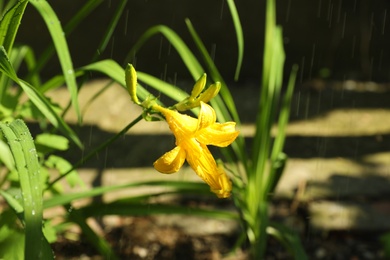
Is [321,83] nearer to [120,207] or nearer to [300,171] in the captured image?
[300,171]

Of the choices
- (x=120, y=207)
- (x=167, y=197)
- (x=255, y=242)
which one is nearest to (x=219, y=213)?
(x=255, y=242)

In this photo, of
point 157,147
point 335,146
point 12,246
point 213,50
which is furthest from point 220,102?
point 213,50

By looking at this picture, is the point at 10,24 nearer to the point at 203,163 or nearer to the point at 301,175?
the point at 203,163

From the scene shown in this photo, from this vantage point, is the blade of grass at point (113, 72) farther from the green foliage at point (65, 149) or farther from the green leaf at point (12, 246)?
the green leaf at point (12, 246)

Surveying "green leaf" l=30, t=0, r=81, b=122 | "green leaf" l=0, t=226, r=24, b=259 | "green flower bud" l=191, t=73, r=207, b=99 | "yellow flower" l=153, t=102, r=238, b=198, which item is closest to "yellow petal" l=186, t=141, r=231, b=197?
"yellow flower" l=153, t=102, r=238, b=198

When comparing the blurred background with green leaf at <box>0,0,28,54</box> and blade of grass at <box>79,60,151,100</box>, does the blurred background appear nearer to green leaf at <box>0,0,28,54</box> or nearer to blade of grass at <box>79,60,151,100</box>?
blade of grass at <box>79,60,151,100</box>

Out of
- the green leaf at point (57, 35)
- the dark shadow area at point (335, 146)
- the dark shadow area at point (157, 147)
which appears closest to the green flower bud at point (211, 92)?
the green leaf at point (57, 35)
